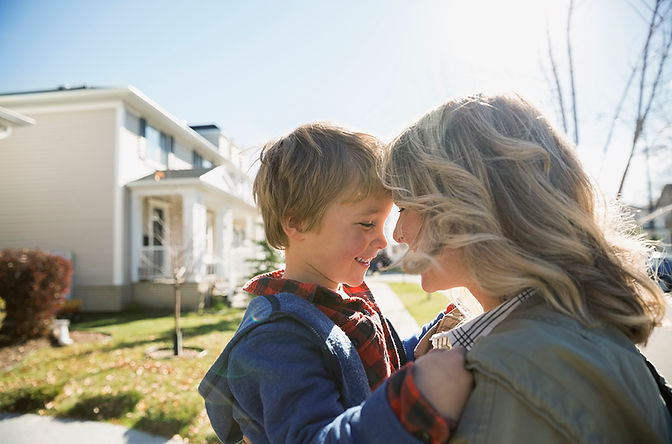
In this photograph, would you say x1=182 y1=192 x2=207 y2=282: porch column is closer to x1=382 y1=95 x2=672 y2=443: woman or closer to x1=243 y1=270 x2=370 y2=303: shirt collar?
x1=243 y1=270 x2=370 y2=303: shirt collar

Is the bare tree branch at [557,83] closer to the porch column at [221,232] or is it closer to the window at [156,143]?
the window at [156,143]

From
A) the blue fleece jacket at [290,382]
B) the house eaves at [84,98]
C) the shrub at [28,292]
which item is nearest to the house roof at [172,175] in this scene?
the house eaves at [84,98]

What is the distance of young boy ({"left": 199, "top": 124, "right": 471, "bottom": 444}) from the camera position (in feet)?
2.87

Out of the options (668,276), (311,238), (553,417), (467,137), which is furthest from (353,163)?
(668,276)

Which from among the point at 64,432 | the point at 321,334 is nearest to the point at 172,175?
the point at 64,432

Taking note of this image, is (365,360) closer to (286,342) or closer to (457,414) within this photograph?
(286,342)

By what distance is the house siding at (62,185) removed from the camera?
12164mm

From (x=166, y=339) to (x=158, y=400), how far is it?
11.2 feet

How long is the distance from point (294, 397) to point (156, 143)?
14398 mm

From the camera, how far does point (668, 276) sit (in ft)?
5.51

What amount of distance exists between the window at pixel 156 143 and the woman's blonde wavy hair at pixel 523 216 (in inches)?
535

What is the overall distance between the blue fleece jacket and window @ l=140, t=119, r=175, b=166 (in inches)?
522

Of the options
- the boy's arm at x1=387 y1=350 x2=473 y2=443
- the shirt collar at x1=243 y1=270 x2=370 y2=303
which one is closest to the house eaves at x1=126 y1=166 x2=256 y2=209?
the shirt collar at x1=243 y1=270 x2=370 y2=303

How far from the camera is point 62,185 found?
12.4 m
